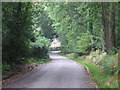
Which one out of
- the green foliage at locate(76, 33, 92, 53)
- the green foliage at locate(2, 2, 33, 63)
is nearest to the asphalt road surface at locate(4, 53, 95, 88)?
the green foliage at locate(2, 2, 33, 63)

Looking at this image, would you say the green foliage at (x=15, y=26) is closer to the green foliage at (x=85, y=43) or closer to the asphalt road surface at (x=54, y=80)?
the asphalt road surface at (x=54, y=80)

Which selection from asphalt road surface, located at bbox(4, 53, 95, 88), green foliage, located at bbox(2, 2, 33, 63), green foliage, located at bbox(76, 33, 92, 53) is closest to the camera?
asphalt road surface, located at bbox(4, 53, 95, 88)

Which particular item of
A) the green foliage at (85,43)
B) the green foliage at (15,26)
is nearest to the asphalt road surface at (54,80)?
the green foliage at (15,26)

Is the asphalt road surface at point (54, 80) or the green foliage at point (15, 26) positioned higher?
the green foliage at point (15, 26)

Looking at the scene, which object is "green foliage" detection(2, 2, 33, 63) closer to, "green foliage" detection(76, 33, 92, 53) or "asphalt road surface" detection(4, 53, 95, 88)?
"asphalt road surface" detection(4, 53, 95, 88)

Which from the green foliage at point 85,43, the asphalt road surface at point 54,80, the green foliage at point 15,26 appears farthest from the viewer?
the green foliage at point 85,43

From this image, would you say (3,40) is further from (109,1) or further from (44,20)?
(44,20)

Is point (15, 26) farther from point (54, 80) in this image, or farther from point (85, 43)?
point (85, 43)

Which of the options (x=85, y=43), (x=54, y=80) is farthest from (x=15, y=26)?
(x=85, y=43)

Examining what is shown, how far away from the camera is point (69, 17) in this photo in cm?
3166

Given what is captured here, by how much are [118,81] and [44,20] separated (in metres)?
45.3

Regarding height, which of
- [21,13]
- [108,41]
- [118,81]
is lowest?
[118,81]

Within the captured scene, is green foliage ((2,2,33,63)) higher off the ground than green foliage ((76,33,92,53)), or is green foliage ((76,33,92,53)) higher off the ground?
green foliage ((2,2,33,63))

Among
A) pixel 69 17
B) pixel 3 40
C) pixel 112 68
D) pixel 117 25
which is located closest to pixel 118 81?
pixel 112 68
